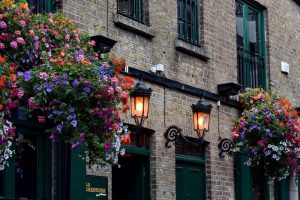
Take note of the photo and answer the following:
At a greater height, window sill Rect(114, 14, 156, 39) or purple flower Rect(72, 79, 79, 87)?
window sill Rect(114, 14, 156, 39)

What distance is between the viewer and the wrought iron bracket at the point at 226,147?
575 inches

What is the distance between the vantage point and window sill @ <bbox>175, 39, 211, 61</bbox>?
13.9 m

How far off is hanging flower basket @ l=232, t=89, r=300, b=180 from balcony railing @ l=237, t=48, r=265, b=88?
1.36 m

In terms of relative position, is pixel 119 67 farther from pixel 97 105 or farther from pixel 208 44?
pixel 208 44

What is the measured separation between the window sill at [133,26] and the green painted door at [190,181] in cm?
227

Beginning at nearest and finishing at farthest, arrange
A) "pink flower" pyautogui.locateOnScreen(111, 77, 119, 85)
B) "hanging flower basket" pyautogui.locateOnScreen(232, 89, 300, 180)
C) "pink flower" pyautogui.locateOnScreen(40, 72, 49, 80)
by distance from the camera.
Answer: "pink flower" pyautogui.locateOnScreen(40, 72, 49, 80) → "pink flower" pyautogui.locateOnScreen(111, 77, 119, 85) → "hanging flower basket" pyautogui.locateOnScreen(232, 89, 300, 180)

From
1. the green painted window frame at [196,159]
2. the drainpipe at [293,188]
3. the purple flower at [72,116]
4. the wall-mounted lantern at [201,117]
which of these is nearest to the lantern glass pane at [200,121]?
the wall-mounted lantern at [201,117]

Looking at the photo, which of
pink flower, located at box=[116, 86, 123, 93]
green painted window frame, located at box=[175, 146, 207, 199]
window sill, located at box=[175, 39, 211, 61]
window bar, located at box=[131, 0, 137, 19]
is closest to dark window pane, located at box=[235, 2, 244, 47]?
window sill, located at box=[175, 39, 211, 61]

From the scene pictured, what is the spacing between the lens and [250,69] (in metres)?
16.5

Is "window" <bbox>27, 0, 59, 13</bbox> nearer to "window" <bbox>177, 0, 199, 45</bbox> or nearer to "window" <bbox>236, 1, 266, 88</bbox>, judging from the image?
"window" <bbox>177, 0, 199, 45</bbox>

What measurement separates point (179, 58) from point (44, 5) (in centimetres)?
313

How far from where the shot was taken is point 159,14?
13594mm

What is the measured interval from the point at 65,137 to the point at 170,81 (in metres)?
4.17

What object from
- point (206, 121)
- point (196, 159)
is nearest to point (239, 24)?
point (196, 159)
